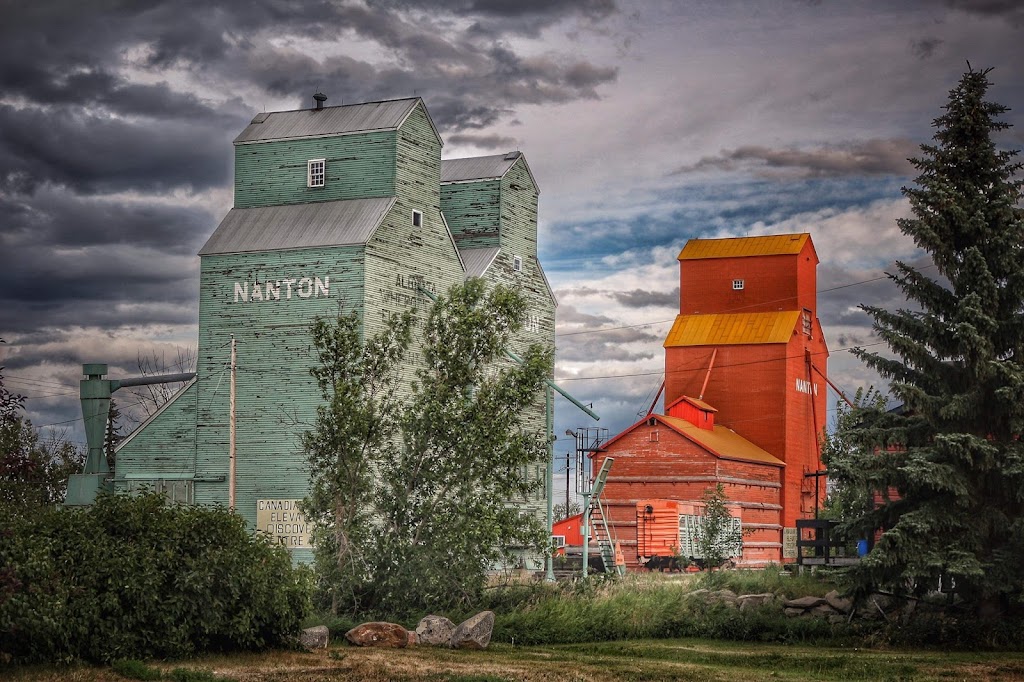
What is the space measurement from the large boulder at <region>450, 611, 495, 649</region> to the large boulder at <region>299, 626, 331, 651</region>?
2.90m

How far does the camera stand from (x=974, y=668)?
24141 mm

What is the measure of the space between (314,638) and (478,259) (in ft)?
104

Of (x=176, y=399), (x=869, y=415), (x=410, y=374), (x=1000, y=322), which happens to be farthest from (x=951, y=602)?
(x=176, y=399)

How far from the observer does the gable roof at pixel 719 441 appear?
6078 centimetres

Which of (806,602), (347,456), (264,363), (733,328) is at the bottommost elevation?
(806,602)

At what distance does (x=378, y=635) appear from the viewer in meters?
26.3

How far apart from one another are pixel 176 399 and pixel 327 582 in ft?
65.8

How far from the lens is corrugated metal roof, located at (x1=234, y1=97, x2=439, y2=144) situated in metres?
49.7

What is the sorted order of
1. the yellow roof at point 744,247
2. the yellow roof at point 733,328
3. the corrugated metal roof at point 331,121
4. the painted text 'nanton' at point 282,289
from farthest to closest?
the yellow roof at point 744,247 < the yellow roof at point 733,328 < the corrugated metal roof at point 331,121 < the painted text 'nanton' at point 282,289

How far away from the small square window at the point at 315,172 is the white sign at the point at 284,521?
1297 centimetres

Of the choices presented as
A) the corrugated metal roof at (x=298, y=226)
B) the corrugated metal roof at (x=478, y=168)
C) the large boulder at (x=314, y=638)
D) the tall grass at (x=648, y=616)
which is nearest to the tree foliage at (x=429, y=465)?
the tall grass at (x=648, y=616)

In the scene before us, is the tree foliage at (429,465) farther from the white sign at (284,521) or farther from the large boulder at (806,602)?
the white sign at (284,521)

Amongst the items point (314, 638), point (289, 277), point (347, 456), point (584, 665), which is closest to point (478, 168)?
point (289, 277)

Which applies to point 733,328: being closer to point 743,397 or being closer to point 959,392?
point 743,397
